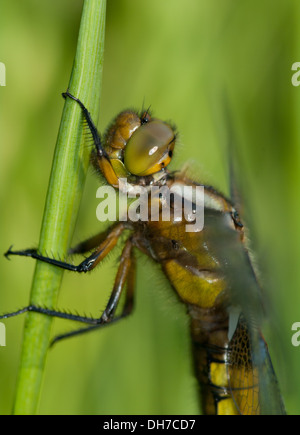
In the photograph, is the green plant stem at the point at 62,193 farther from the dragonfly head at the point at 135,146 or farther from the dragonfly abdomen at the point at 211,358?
the dragonfly abdomen at the point at 211,358

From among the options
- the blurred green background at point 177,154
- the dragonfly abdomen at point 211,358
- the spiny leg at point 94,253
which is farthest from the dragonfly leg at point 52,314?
the dragonfly abdomen at point 211,358

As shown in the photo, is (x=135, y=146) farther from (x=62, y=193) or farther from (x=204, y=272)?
(x=204, y=272)

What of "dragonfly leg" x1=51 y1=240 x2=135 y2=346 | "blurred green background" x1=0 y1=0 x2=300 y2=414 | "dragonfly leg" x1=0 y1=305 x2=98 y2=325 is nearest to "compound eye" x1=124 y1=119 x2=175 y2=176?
"blurred green background" x1=0 y1=0 x2=300 y2=414

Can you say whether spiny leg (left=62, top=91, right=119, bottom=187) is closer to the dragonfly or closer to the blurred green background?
the dragonfly

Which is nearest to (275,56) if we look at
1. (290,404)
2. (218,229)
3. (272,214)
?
(272,214)

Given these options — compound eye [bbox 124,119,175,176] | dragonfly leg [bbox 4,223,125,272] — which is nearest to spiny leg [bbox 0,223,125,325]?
dragonfly leg [bbox 4,223,125,272]

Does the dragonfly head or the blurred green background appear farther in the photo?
the blurred green background

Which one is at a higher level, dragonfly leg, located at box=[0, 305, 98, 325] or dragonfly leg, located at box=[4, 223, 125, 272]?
dragonfly leg, located at box=[4, 223, 125, 272]

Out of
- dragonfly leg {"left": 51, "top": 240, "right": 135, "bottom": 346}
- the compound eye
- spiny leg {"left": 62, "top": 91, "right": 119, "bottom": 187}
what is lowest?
→ dragonfly leg {"left": 51, "top": 240, "right": 135, "bottom": 346}

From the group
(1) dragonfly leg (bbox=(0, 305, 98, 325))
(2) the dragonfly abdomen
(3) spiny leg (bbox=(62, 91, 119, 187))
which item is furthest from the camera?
(2) the dragonfly abdomen

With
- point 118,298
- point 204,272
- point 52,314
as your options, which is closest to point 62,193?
point 52,314

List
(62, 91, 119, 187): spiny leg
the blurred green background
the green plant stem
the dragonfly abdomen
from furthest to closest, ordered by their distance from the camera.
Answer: the dragonfly abdomen, the blurred green background, (62, 91, 119, 187): spiny leg, the green plant stem
